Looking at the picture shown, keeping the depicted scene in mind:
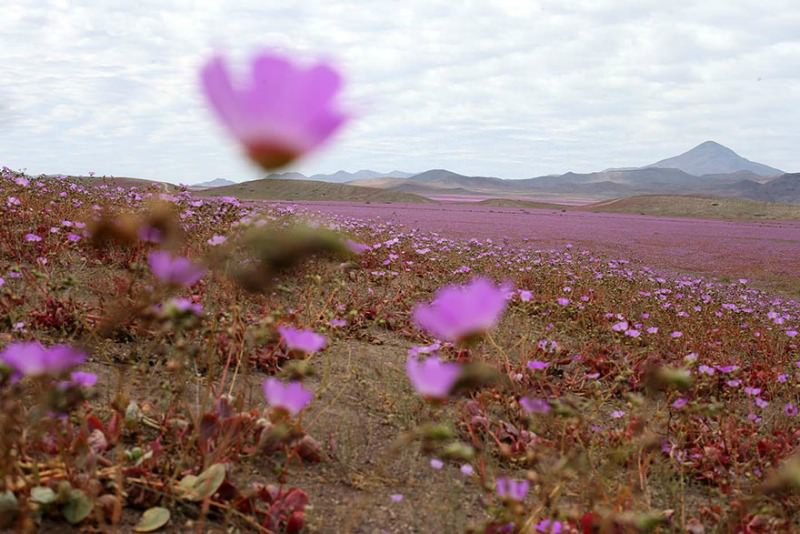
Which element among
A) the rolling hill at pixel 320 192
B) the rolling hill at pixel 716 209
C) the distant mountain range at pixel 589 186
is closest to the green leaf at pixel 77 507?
the rolling hill at pixel 716 209

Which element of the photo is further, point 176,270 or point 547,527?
point 547,527

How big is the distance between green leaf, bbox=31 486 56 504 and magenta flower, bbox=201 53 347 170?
113 centimetres

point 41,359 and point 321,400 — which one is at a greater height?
point 41,359

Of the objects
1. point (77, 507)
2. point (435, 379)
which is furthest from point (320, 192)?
point (435, 379)

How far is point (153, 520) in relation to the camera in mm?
1481

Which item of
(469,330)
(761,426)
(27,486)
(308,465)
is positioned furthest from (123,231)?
(761,426)

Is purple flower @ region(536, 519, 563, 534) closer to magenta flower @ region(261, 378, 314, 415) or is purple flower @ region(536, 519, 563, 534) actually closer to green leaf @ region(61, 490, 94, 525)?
magenta flower @ region(261, 378, 314, 415)

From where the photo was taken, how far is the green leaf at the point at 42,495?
1.32m

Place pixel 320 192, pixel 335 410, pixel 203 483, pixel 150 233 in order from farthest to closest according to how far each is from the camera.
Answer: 1. pixel 320 192
2. pixel 335 410
3. pixel 203 483
4. pixel 150 233

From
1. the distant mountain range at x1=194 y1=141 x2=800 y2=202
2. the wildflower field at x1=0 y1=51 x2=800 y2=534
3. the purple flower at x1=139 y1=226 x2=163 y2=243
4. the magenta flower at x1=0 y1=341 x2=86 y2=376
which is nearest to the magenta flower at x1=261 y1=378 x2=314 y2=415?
the wildflower field at x1=0 y1=51 x2=800 y2=534

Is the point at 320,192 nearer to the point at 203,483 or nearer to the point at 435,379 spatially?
the point at 203,483

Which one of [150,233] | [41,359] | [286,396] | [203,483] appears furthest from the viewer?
[203,483]

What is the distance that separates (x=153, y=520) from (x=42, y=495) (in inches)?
10.4

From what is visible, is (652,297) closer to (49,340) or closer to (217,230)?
(217,230)
